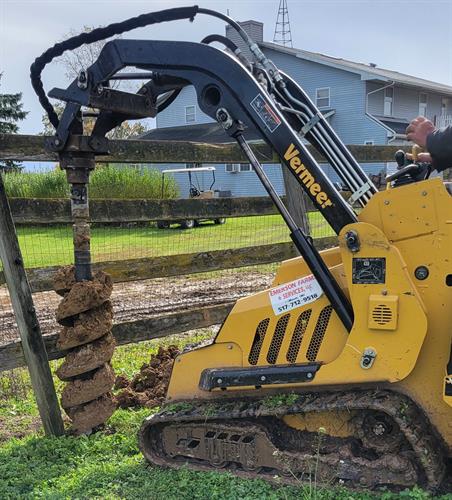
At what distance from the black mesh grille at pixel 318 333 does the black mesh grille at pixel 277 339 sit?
0.60 feet

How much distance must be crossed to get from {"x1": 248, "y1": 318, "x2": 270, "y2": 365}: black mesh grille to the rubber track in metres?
0.25

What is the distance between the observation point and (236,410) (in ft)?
11.8

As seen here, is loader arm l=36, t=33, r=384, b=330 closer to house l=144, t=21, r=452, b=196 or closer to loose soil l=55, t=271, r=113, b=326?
loose soil l=55, t=271, r=113, b=326

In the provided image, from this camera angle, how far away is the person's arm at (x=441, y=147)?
3.07 metres

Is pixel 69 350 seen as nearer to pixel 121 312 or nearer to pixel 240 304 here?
pixel 240 304

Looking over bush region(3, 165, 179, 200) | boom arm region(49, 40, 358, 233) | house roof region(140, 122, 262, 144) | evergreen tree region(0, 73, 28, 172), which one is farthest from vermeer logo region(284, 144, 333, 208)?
evergreen tree region(0, 73, 28, 172)

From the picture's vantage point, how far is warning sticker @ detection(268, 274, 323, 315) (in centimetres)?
351

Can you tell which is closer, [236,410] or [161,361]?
[236,410]

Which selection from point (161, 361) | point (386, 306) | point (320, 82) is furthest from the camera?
point (320, 82)

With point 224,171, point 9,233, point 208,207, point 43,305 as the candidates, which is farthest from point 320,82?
point 9,233

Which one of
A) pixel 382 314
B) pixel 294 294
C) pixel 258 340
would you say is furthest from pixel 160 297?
pixel 382 314

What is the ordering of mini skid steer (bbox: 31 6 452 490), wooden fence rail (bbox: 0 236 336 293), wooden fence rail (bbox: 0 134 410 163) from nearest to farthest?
1. mini skid steer (bbox: 31 6 452 490)
2. wooden fence rail (bbox: 0 134 410 163)
3. wooden fence rail (bbox: 0 236 336 293)

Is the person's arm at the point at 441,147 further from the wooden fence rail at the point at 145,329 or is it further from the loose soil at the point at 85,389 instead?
the wooden fence rail at the point at 145,329

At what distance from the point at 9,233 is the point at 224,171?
24.5 metres
